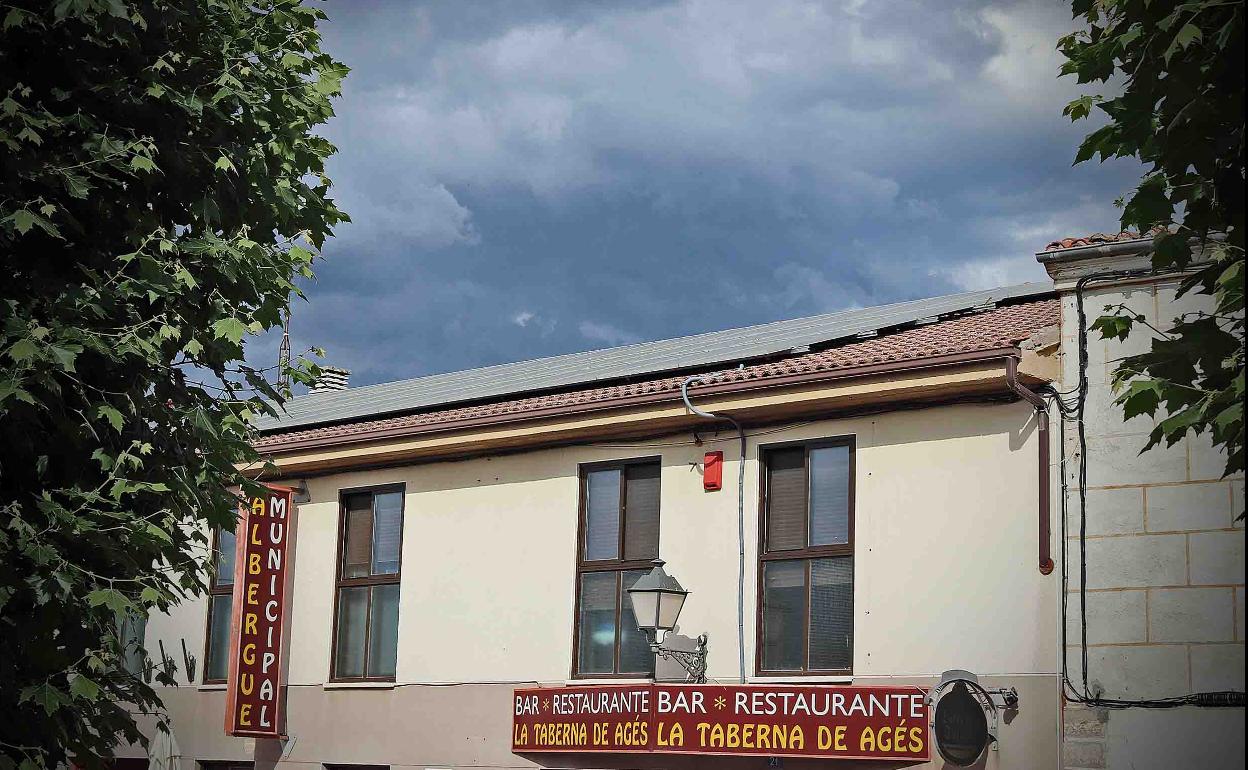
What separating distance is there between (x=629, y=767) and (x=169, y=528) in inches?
258

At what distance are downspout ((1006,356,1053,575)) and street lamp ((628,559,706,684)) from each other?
11.6ft

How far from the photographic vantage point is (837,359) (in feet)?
52.2

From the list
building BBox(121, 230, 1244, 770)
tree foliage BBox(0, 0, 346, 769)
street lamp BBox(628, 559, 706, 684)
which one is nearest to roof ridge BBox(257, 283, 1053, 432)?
building BBox(121, 230, 1244, 770)

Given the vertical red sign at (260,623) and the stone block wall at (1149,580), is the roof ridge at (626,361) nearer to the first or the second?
the vertical red sign at (260,623)

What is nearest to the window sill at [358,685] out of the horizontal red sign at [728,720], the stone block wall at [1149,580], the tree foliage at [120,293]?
the horizontal red sign at [728,720]

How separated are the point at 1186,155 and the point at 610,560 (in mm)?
9325

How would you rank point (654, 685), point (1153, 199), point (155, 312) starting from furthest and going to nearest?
1. point (654, 685)
2. point (155, 312)
3. point (1153, 199)

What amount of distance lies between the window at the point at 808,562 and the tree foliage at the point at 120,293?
586 cm

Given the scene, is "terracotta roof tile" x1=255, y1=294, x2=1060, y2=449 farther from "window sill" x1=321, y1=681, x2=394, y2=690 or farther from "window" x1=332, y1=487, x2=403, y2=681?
"window sill" x1=321, y1=681, x2=394, y2=690

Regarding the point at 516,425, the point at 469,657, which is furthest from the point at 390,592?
the point at 516,425

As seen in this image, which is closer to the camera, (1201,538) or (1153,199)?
(1153,199)

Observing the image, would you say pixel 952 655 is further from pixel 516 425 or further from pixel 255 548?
pixel 255 548

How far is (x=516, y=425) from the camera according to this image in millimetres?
17953

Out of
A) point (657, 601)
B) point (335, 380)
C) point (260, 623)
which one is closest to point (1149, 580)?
point (657, 601)
